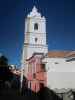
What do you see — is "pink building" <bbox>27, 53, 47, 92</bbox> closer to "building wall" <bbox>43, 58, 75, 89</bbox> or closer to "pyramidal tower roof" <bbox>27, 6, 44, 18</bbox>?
"building wall" <bbox>43, 58, 75, 89</bbox>

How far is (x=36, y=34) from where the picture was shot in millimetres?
45438

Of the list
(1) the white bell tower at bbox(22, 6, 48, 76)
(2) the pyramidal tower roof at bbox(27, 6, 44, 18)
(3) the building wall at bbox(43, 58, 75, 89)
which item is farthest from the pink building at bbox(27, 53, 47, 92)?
(2) the pyramidal tower roof at bbox(27, 6, 44, 18)

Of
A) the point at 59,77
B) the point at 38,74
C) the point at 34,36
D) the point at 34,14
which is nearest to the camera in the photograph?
the point at 59,77

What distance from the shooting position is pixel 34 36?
149ft

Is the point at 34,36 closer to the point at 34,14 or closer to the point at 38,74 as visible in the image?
the point at 34,14

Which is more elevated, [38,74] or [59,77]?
[38,74]

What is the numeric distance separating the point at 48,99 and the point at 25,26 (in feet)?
84.0

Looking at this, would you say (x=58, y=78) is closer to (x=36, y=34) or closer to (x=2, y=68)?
(x=2, y=68)

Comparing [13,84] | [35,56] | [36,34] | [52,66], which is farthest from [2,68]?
[13,84]

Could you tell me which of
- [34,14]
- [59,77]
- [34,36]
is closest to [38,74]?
[59,77]

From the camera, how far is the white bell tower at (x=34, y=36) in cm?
4491

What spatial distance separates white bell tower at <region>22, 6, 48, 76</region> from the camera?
44906 millimetres

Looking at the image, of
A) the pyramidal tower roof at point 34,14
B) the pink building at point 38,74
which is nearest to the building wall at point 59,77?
the pink building at point 38,74

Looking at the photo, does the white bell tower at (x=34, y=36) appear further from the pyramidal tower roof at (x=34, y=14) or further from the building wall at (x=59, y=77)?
the building wall at (x=59, y=77)
